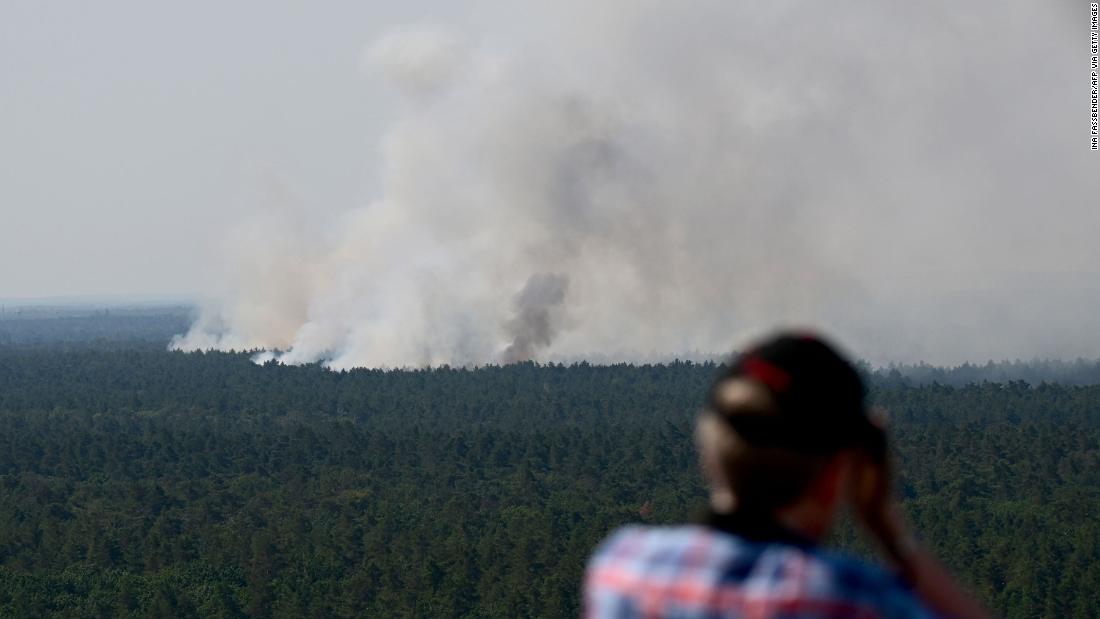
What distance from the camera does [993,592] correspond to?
272ft

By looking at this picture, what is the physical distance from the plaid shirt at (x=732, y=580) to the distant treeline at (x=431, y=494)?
2968 inches

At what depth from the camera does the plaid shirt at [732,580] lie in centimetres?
540

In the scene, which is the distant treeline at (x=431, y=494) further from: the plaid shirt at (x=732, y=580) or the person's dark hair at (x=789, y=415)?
the person's dark hair at (x=789, y=415)

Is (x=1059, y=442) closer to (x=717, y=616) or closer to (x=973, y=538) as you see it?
(x=973, y=538)

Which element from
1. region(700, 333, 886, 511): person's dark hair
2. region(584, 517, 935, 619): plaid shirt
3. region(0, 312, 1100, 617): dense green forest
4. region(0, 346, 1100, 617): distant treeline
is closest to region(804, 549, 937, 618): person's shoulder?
region(584, 517, 935, 619): plaid shirt

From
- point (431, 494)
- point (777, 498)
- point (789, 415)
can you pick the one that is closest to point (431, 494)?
point (431, 494)

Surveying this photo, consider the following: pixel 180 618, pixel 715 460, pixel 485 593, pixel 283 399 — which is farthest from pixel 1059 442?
pixel 715 460

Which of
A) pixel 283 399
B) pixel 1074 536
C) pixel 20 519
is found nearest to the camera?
pixel 1074 536

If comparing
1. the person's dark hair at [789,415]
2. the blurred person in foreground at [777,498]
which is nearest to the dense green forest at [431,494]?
the blurred person in foreground at [777,498]

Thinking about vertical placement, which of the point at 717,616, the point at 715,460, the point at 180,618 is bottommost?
the point at 180,618

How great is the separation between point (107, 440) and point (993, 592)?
3783 inches

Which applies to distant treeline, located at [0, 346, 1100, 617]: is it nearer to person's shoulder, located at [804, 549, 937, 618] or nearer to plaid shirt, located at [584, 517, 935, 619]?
plaid shirt, located at [584, 517, 935, 619]

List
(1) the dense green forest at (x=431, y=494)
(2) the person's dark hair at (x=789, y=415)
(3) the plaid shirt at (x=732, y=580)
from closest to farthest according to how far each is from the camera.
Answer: (3) the plaid shirt at (x=732, y=580) < (2) the person's dark hair at (x=789, y=415) < (1) the dense green forest at (x=431, y=494)

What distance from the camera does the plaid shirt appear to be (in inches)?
213
